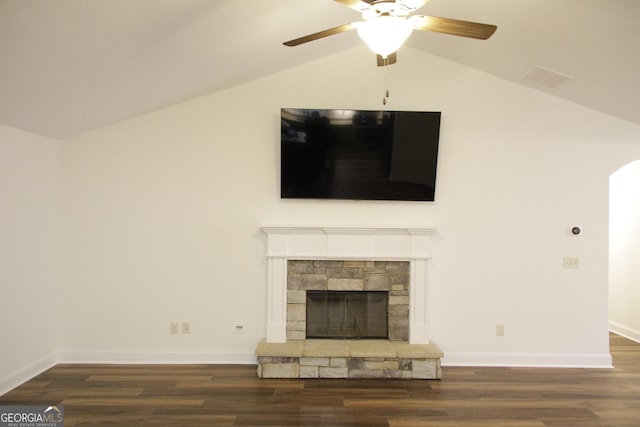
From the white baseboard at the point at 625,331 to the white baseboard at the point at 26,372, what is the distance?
649cm

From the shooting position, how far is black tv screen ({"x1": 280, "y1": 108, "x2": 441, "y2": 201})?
414 cm

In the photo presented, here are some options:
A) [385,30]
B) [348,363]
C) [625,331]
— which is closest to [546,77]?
[385,30]

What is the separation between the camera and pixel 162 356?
4266 millimetres

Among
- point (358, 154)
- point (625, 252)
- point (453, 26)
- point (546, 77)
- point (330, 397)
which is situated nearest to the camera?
point (453, 26)

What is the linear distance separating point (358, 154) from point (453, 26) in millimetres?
2076

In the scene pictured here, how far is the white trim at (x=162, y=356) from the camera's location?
425 cm

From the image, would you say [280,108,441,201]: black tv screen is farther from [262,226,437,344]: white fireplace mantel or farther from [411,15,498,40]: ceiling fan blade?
[411,15,498,40]: ceiling fan blade

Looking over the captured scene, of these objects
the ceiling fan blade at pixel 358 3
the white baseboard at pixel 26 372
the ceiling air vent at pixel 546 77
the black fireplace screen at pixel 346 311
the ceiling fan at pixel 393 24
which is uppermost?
the ceiling air vent at pixel 546 77

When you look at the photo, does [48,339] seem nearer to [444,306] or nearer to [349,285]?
[349,285]

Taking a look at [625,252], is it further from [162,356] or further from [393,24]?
[162,356]

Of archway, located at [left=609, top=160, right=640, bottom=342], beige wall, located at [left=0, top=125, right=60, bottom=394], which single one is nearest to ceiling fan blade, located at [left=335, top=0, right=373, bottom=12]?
beige wall, located at [left=0, top=125, right=60, bottom=394]

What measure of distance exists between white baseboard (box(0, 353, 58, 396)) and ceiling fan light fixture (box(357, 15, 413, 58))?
12.6 feet

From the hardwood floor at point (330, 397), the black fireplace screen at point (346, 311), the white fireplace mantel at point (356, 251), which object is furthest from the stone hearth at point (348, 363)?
the black fireplace screen at point (346, 311)

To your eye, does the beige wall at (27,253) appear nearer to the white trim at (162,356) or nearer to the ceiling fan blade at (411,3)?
the white trim at (162,356)
